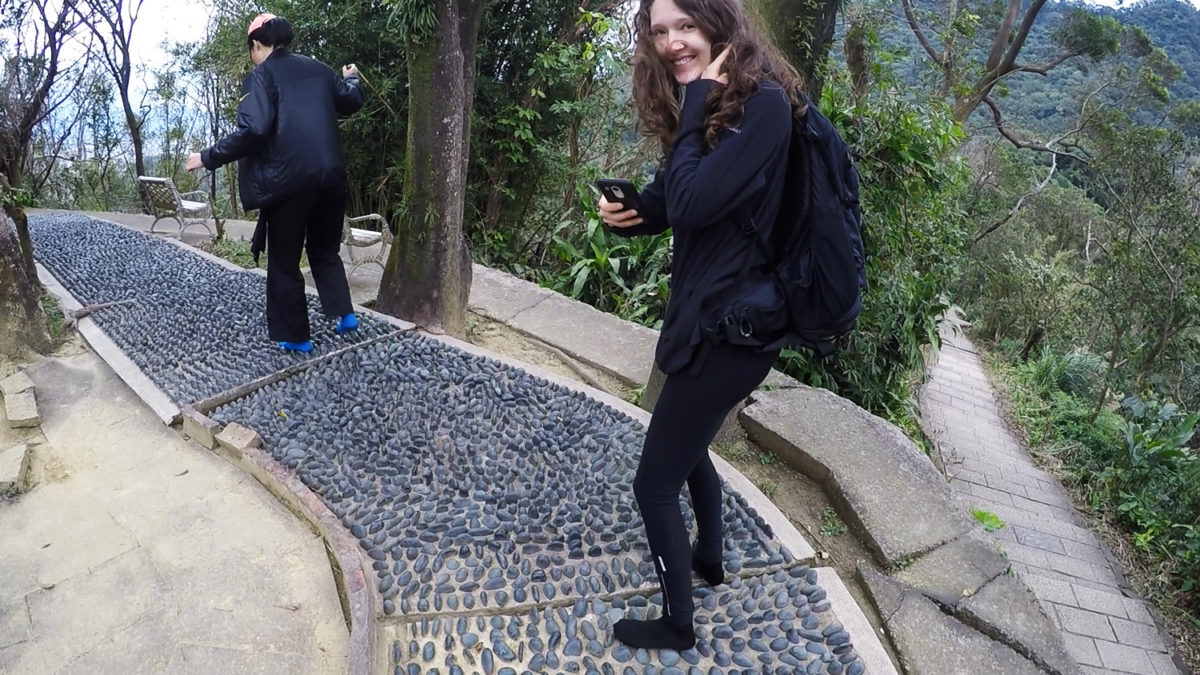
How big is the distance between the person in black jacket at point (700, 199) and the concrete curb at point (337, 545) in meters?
0.75

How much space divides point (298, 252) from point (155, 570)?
1600 millimetres

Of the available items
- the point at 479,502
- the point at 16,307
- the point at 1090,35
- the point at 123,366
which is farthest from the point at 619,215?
the point at 1090,35

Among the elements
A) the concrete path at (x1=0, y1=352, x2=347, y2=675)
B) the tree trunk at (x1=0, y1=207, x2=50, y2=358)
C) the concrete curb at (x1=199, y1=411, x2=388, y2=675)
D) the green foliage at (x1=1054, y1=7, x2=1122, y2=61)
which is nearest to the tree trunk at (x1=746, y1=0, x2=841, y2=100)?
the concrete curb at (x1=199, y1=411, x2=388, y2=675)

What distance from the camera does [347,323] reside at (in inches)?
140

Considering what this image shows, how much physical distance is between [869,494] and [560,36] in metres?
5.10

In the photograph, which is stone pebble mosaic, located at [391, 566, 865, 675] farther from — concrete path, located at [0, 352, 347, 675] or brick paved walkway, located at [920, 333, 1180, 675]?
brick paved walkway, located at [920, 333, 1180, 675]

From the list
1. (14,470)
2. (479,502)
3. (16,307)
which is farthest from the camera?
(16,307)

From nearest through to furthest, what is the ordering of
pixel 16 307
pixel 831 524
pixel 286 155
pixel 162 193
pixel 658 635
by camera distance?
1. pixel 658 635
2. pixel 831 524
3. pixel 286 155
4. pixel 16 307
5. pixel 162 193

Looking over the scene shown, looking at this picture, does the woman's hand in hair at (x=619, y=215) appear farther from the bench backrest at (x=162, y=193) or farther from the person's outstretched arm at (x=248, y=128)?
the bench backrest at (x=162, y=193)

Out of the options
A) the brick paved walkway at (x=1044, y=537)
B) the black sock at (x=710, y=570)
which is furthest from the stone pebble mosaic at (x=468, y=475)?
the brick paved walkway at (x=1044, y=537)

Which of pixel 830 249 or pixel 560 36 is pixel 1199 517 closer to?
pixel 830 249

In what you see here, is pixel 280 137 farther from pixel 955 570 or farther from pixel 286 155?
pixel 955 570

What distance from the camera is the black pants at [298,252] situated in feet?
10.3

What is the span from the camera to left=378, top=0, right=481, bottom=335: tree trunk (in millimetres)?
3488
